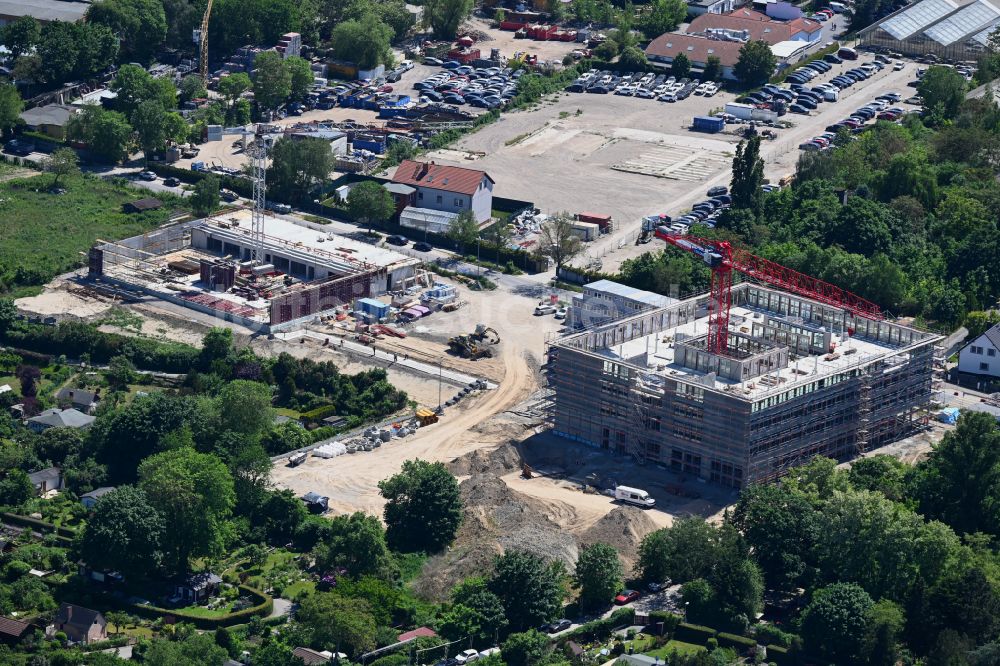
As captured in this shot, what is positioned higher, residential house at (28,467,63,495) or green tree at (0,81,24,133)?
green tree at (0,81,24,133)

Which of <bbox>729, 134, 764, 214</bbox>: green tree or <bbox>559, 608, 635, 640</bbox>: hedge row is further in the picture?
<bbox>729, 134, 764, 214</bbox>: green tree

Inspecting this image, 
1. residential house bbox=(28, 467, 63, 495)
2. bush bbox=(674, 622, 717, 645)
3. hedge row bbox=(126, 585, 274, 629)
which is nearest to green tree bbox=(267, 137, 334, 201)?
residential house bbox=(28, 467, 63, 495)

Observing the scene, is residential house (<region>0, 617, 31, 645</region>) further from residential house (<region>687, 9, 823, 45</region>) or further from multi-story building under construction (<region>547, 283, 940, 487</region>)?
residential house (<region>687, 9, 823, 45</region>)

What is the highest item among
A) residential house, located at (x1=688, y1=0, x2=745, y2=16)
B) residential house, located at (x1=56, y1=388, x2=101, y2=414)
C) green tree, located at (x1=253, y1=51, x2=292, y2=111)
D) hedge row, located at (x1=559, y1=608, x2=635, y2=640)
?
residential house, located at (x1=688, y1=0, x2=745, y2=16)

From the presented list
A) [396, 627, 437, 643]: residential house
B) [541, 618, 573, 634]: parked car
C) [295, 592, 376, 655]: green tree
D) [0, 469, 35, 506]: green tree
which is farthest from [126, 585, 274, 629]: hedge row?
[541, 618, 573, 634]: parked car

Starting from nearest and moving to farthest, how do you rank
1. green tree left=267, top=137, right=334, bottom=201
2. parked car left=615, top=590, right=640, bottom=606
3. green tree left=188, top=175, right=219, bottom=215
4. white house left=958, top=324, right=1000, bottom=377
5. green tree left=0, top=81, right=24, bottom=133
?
parked car left=615, top=590, right=640, bottom=606 < white house left=958, top=324, right=1000, bottom=377 < green tree left=188, top=175, right=219, bottom=215 < green tree left=267, top=137, right=334, bottom=201 < green tree left=0, top=81, right=24, bottom=133

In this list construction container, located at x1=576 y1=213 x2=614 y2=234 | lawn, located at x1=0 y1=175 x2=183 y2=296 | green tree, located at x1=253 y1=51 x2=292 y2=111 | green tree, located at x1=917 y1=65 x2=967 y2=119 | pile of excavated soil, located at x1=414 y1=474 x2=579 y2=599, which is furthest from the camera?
green tree, located at x1=917 y1=65 x2=967 y2=119

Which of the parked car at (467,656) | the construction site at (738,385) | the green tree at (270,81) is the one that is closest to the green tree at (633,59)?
the green tree at (270,81)
